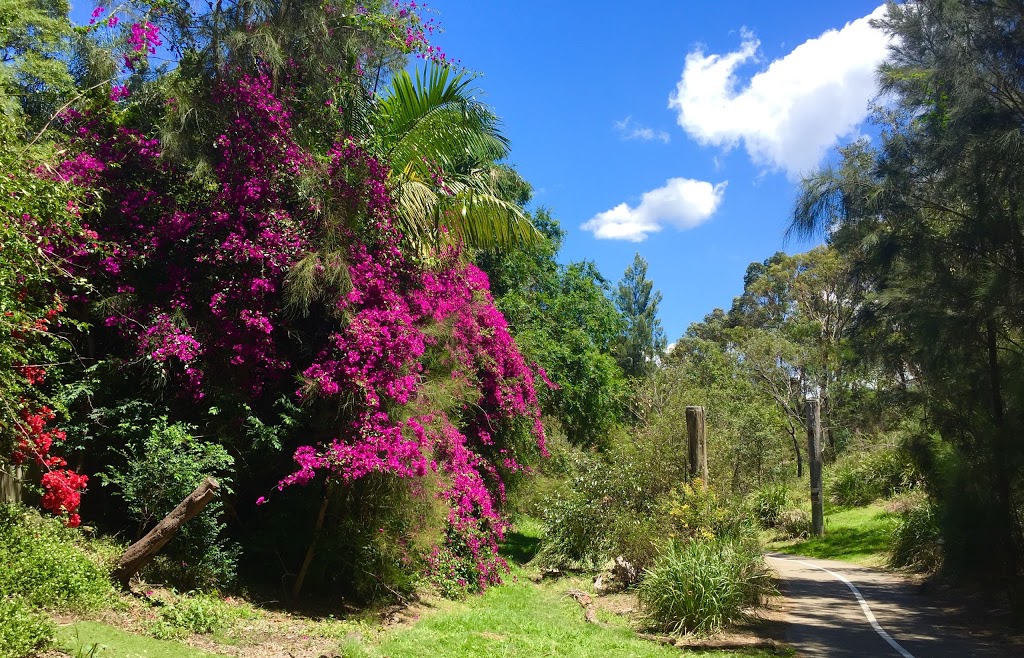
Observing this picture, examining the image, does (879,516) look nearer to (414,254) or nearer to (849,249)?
(849,249)

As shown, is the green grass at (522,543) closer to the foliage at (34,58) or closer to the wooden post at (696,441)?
the wooden post at (696,441)

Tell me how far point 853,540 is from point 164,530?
17918 mm

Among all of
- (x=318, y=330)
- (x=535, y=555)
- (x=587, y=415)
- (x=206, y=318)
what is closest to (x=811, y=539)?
(x=587, y=415)

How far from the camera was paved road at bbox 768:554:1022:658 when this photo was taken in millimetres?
8852

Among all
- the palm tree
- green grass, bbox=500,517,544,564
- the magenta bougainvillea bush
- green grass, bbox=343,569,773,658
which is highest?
the palm tree

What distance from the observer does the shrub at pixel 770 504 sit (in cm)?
2330

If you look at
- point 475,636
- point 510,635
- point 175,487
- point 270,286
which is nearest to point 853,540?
point 510,635

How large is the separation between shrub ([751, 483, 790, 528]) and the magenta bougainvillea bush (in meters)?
16.0

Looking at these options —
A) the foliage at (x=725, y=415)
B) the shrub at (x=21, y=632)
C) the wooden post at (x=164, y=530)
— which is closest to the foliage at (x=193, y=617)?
the wooden post at (x=164, y=530)

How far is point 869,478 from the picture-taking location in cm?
2391

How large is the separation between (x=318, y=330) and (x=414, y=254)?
200 cm

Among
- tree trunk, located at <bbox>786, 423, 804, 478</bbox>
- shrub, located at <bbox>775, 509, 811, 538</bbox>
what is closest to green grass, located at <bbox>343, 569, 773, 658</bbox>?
shrub, located at <bbox>775, 509, 811, 538</bbox>

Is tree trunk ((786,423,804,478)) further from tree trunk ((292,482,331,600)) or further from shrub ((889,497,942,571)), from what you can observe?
tree trunk ((292,482,331,600))

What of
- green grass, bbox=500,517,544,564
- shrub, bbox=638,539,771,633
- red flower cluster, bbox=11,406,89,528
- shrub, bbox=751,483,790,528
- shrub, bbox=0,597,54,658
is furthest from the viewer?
shrub, bbox=751,483,790,528
